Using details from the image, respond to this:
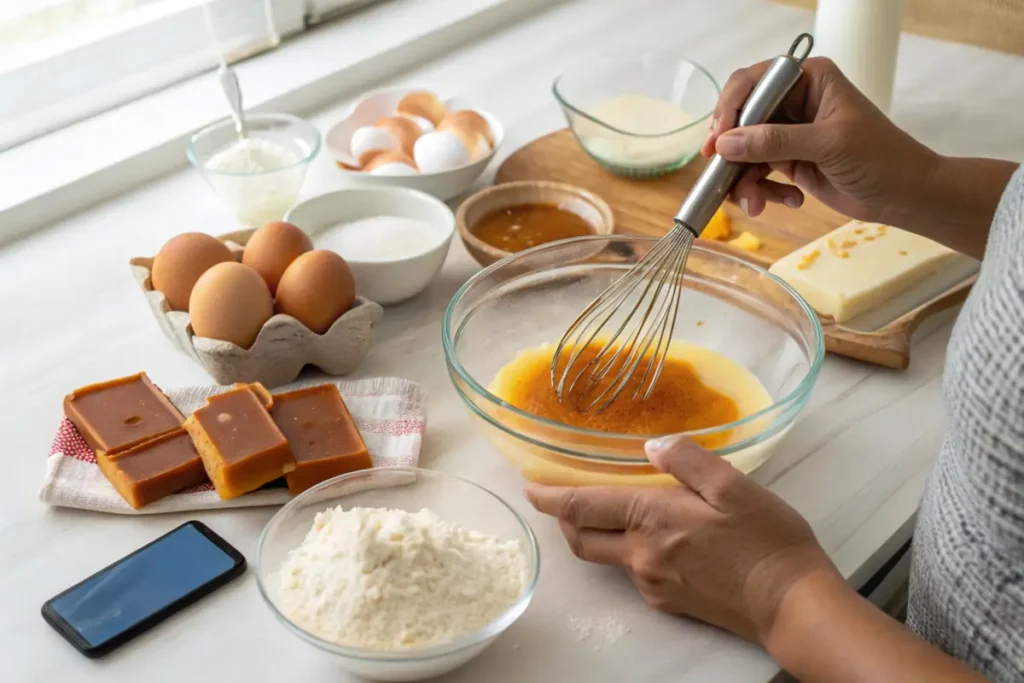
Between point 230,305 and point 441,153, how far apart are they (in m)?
0.44

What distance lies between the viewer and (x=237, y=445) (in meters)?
0.92

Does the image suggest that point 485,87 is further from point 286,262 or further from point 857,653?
point 857,653

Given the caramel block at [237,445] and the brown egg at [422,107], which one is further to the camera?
the brown egg at [422,107]

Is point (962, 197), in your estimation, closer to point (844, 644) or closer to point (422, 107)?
point (844, 644)

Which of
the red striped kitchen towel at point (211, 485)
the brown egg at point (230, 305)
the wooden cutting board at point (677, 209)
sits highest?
the brown egg at point (230, 305)

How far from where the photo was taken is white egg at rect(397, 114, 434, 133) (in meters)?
1.47

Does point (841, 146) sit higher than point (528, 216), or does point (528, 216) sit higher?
point (841, 146)

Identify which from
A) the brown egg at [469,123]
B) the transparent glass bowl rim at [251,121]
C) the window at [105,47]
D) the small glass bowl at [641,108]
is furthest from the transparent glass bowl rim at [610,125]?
the window at [105,47]

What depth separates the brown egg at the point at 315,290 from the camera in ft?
3.48

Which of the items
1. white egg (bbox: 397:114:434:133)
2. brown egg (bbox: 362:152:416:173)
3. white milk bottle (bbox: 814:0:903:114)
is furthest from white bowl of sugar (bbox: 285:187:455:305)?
→ white milk bottle (bbox: 814:0:903:114)

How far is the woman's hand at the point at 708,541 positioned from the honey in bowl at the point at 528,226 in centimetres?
48

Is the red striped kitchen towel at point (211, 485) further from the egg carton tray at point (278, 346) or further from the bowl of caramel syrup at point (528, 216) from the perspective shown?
the bowl of caramel syrup at point (528, 216)

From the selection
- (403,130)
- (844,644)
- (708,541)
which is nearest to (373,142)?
(403,130)

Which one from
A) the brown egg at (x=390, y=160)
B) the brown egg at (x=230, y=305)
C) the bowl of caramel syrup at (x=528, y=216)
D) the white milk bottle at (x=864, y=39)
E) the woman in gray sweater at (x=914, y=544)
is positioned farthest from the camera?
the white milk bottle at (x=864, y=39)
